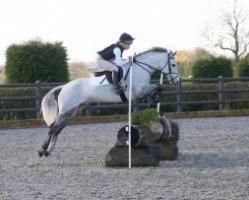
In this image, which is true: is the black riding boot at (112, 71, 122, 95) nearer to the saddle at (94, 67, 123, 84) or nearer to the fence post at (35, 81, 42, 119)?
the saddle at (94, 67, 123, 84)

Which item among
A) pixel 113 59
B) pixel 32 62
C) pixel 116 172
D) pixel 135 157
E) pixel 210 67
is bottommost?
pixel 116 172

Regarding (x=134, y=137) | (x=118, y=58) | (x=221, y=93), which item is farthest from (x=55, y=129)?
(x=221, y=93)

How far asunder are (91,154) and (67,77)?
10960 millimetres

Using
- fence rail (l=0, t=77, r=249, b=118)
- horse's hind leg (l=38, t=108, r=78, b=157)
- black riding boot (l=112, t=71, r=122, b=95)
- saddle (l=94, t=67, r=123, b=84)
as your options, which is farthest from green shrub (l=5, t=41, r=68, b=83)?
black riding boot (l=112, t=71, r=122, b=95)

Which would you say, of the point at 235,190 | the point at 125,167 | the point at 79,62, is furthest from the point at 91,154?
the point at 79,62

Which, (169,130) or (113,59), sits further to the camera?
(169,130)

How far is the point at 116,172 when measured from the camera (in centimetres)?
962

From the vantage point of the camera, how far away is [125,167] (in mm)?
10227

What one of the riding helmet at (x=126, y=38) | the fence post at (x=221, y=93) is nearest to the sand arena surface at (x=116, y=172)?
the riding helmet at (x=126, y=38)

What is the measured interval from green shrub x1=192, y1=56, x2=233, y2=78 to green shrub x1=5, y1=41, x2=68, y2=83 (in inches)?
256

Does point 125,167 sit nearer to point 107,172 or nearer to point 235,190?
point 107,172

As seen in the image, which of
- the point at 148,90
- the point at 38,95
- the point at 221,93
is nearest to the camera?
the point at 148,90

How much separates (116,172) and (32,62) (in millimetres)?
12972

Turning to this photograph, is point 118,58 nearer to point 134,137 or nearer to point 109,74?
point 109,74
